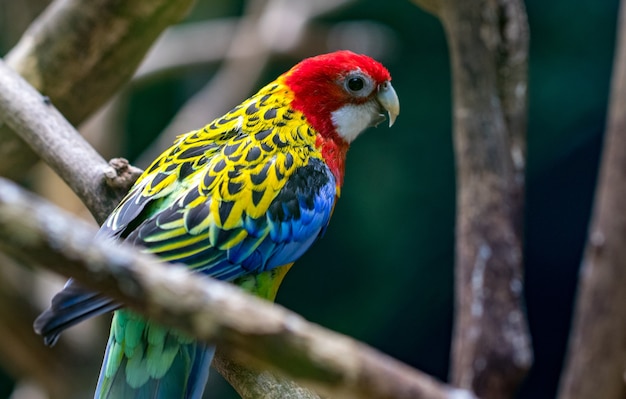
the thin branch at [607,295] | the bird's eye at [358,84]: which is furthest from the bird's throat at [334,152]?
the thin branch at [607,295]

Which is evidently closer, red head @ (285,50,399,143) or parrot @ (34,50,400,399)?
parrot @ (34,50,400,399)

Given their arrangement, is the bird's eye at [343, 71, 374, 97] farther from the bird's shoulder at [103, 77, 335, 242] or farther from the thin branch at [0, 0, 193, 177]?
the thin branch at [0, 0, 193, 177]

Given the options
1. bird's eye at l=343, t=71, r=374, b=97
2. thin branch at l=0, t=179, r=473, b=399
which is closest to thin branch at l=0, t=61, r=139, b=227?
bird's eye at l=343, t=71, r=374, b=97

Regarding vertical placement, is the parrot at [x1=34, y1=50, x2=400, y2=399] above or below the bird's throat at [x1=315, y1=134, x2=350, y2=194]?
above

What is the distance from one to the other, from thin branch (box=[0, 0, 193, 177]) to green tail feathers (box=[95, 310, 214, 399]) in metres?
1.21

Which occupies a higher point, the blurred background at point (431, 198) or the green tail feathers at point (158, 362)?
the green tail feathers at point (158, 362)

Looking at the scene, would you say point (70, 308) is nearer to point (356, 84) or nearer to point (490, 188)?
point (356, 84)

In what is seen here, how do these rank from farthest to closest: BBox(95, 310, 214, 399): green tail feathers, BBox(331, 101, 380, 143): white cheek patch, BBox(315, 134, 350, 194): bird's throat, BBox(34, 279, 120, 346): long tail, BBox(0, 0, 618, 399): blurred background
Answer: BBox(0, 0, 618, 399): blurred background → BBox(331, 101, 380, 143): white cheek patch → BBox(315, 134, 350, 194): bird's throat → BBox(95, 310, 214, 399): green tail feathers → BBox(34, 279, 120, 346): long tail

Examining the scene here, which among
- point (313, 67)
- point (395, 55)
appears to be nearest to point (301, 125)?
point (313, 67)

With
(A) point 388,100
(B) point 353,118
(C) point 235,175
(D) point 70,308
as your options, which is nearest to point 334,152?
(B) point 353,118

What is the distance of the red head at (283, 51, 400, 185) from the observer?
2393 millimetres

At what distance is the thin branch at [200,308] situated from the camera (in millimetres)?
897

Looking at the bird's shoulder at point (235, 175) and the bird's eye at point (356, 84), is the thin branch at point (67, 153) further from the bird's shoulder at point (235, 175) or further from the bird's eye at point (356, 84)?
the bird's eye at point (356, 84)

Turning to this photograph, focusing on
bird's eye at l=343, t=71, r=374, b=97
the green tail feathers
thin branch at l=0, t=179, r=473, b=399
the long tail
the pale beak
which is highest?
thin branch at l=0, t=179, r=473, b=399
